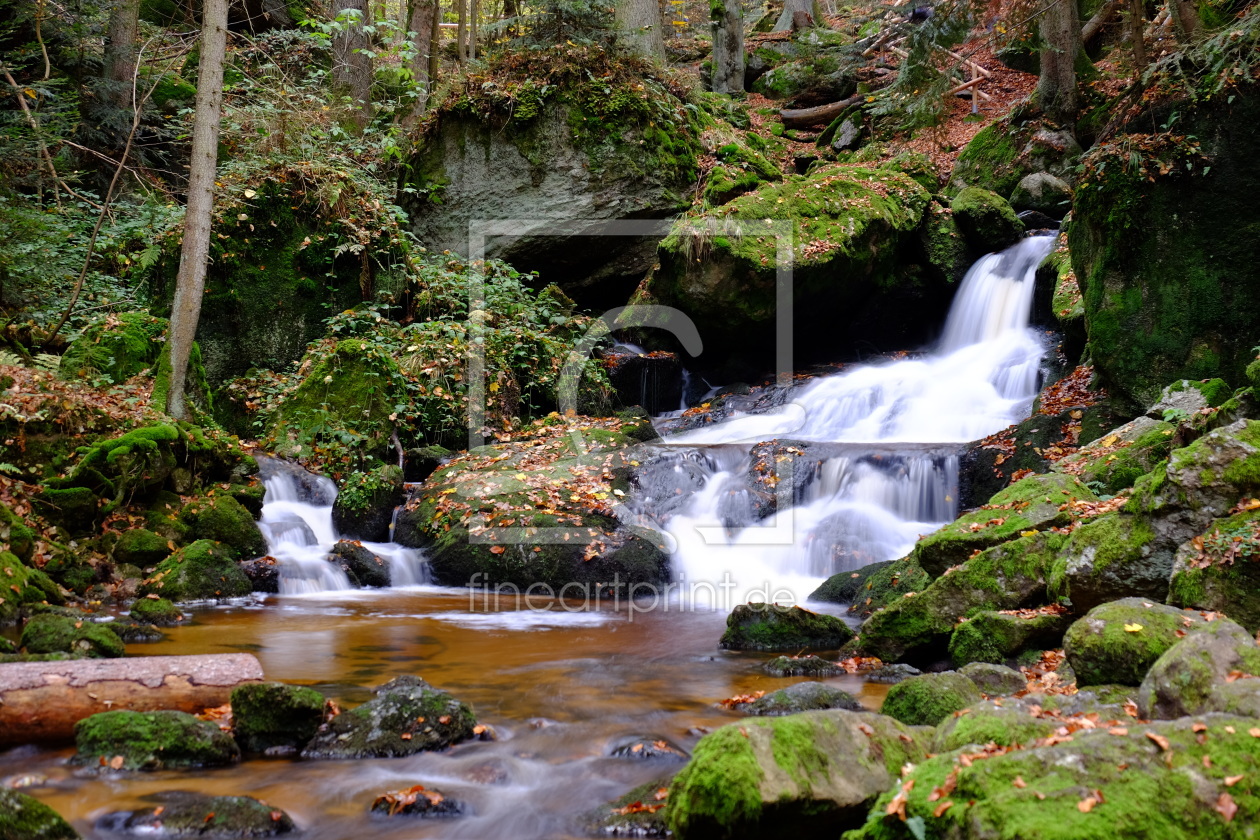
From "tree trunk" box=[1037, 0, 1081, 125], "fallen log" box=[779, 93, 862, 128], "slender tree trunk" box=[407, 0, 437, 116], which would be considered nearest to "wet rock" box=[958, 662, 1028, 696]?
"tree trunk" box=[1037, 0, 1081, 125]

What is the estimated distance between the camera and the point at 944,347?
582 inches

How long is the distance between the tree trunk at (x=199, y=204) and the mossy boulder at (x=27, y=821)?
7445 millimetres

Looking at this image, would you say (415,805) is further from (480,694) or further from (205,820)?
(480,694)

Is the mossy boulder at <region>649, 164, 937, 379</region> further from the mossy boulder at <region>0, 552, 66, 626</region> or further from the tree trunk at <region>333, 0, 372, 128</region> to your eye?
the mossy boulder at <region>0, 552, 66, 626</region>

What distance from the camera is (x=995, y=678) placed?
15.6 feet

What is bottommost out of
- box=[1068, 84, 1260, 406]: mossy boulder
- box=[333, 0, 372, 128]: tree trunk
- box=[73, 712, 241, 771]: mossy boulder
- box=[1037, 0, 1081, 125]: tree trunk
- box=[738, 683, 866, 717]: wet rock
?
box=[738, 683, 866, 717]: wet rock

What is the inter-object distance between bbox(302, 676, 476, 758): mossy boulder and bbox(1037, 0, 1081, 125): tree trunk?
14.8 m

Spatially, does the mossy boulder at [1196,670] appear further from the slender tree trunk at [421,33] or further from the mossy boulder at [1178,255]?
the slender tree trunk at [421,33]

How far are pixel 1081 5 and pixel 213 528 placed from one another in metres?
20.4

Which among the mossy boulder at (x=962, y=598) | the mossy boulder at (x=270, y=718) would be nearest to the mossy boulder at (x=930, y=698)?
the mossy boulder at (x=962, y=598)

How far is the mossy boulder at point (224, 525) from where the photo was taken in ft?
28.7

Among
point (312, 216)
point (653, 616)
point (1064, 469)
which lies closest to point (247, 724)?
point (653, 616)

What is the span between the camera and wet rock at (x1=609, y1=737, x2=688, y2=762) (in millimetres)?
4652

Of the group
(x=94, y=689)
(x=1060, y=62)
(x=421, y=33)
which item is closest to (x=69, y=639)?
(x=94, y=689)
